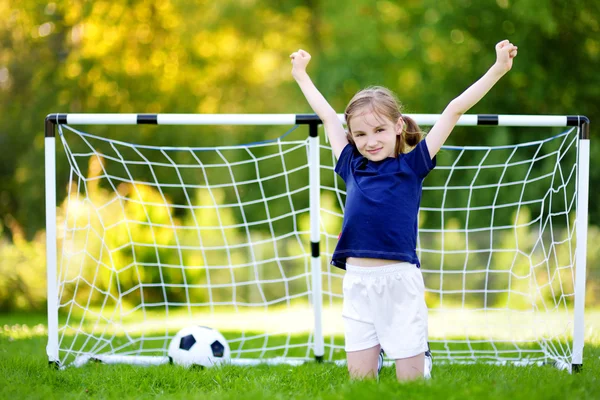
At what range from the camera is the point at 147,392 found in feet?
10.0

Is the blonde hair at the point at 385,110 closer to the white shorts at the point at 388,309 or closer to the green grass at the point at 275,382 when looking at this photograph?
the white shorts at the point at 388,309

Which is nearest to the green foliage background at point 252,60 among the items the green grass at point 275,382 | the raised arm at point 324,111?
the green grass at point 275,382

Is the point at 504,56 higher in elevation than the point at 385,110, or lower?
higher

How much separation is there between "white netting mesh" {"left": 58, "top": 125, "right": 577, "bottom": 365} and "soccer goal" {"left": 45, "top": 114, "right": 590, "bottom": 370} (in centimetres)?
3

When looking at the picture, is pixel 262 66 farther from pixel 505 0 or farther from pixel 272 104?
pixel 505 0

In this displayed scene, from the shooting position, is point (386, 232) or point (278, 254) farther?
point (278, 254)

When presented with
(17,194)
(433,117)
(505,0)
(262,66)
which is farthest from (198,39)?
(433,117)

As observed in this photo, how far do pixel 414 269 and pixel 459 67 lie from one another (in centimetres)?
964

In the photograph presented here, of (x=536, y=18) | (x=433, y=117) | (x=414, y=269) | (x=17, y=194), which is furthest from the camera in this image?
(x=17, y=194)

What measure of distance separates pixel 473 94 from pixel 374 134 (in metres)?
0.48

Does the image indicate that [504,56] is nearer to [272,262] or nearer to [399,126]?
[399,126]

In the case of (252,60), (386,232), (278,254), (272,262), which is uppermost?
(252,60)

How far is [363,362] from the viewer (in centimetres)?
295

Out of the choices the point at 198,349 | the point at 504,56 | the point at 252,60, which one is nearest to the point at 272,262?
the point at 198,349
